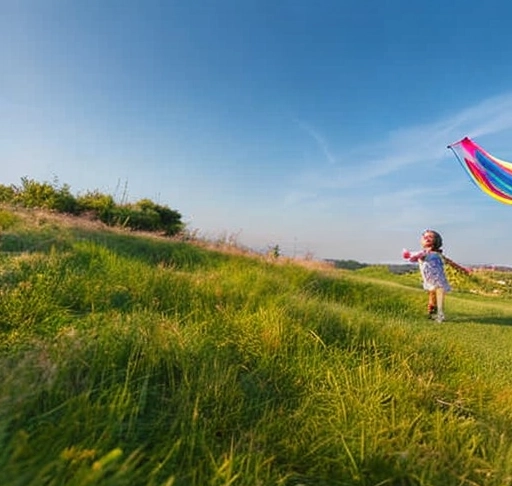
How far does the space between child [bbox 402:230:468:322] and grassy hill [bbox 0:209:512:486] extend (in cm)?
277

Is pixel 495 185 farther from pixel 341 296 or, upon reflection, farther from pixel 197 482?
pixel 197 482

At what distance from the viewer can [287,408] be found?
7.29ft

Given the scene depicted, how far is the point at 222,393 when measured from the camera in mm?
2141

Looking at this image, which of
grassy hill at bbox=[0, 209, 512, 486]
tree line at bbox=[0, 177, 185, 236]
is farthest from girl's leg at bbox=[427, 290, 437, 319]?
tree line at bbox=[0, 177, 185, 236]

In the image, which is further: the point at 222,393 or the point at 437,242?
the point at 437,242

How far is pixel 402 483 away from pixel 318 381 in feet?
2.73

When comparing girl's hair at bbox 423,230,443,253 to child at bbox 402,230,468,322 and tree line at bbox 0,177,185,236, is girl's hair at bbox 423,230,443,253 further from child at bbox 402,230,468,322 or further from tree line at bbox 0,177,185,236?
tree line at bbox 0,177,185,236

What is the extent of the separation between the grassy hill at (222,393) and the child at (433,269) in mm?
2767

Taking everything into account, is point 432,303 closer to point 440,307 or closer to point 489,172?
point 440,307

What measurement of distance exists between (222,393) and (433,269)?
573 centimetres

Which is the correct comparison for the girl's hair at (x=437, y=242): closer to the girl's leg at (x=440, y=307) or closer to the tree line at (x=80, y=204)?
the girl's leg at (x=440, y=307)

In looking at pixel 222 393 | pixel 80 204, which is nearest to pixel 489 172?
pixel 222 393

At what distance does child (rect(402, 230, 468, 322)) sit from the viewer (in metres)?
6.83

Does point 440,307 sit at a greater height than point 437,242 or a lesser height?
lesser
